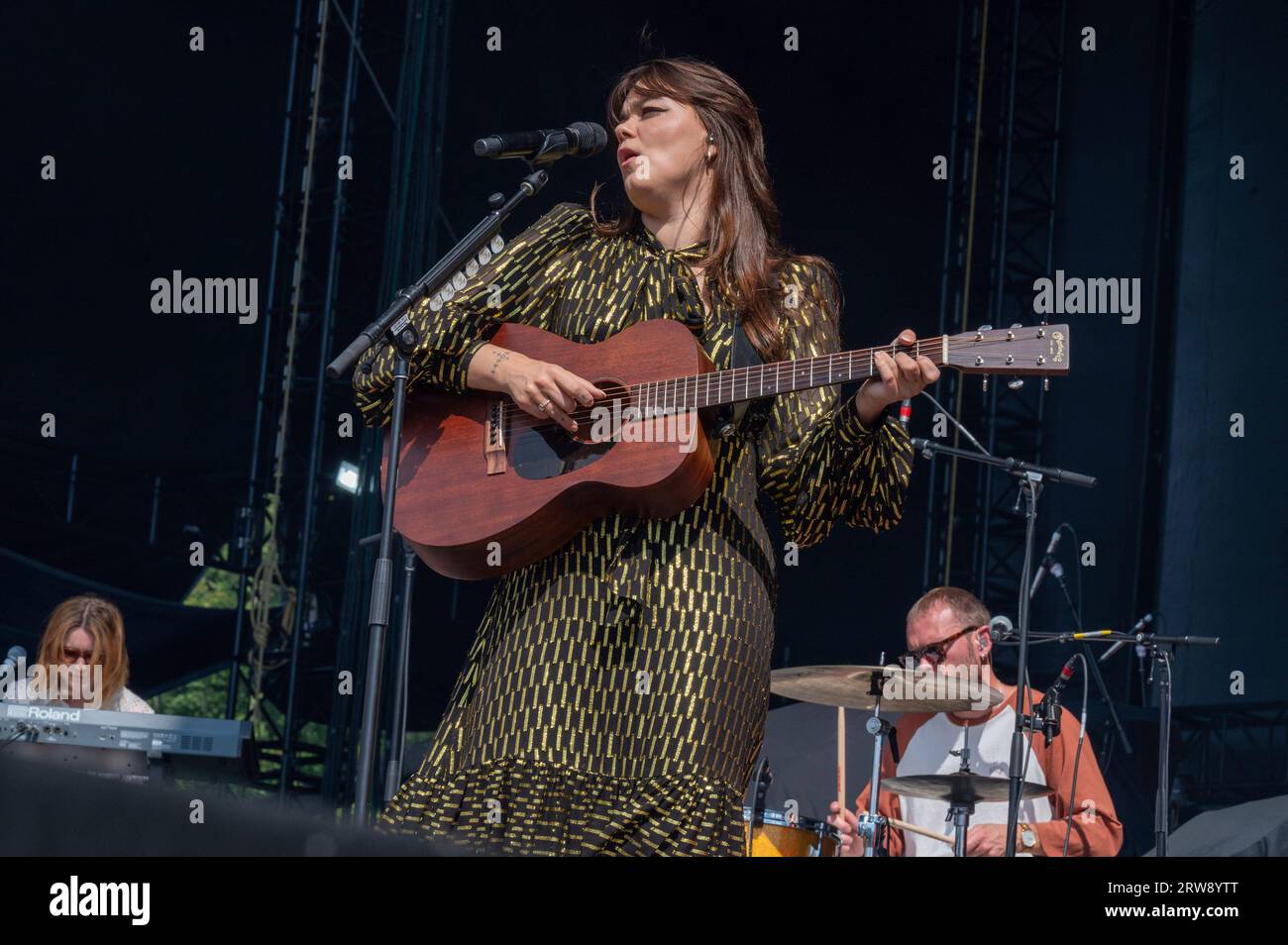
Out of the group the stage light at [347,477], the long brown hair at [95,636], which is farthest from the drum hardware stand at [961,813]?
the stage light at [347,477]

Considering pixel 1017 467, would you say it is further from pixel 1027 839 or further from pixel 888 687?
pixel 1027 839

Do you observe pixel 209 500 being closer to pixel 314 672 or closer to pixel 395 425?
pixel 314 672

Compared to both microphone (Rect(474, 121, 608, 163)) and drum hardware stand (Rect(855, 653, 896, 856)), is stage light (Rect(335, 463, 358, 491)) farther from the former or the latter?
microphone (Rect(474, 121, 608, 163))

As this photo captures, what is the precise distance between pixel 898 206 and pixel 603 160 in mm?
1810

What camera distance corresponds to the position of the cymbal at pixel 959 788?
4699mm

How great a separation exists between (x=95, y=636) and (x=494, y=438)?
11.6ft

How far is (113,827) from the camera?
0.79m

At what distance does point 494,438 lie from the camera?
9.18ft

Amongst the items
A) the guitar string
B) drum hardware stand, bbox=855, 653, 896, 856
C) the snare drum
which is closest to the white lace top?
the snare drum

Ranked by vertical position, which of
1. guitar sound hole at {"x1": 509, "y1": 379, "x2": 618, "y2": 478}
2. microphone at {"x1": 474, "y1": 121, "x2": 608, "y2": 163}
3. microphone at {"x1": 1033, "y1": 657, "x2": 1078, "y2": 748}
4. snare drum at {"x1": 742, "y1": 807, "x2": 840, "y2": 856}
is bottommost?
snare drum at {"x1": 742, "y1": 807, "x2": 840, "y2": 856}

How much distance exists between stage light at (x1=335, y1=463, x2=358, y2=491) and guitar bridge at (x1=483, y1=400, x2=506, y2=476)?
4879 mm

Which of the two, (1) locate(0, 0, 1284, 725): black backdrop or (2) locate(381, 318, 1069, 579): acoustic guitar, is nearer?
(2) locate(381, 318, 1069, 579): acoustic guitar

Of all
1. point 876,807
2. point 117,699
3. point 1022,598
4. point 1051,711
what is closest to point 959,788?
point 876,807

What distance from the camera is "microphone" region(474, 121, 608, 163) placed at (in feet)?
10.4
